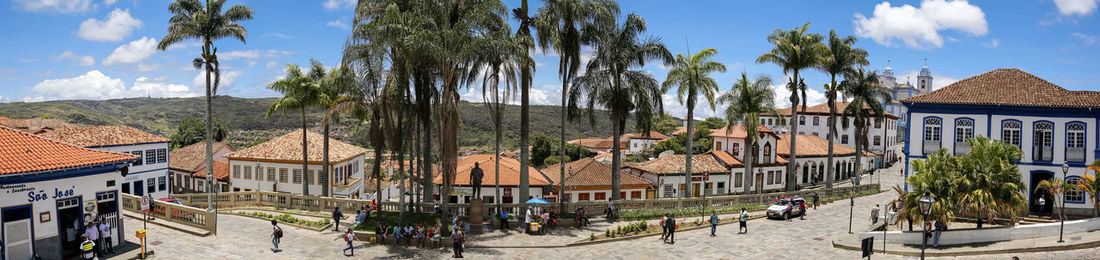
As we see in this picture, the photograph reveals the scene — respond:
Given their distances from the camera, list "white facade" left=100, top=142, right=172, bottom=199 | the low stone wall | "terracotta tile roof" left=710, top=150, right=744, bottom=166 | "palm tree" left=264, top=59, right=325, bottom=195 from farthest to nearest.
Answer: "terracotta tile roof" left=710, top=150, right=744, bottom=166 < "white facade" left=100, top=142, right=172, bottom=199 < "palm tree" left=264, top=59, right=325, bottom=195 < the low stone wall

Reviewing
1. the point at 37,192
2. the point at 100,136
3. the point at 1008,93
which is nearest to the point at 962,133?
the point at 1008,93

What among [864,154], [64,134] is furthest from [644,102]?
[864,154]

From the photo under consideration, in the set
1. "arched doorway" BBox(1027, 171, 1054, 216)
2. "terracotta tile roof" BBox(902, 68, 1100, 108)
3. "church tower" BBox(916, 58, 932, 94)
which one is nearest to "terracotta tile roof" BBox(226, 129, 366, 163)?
"terracotta tile roof" BBox(902, 68, 1100, 108)

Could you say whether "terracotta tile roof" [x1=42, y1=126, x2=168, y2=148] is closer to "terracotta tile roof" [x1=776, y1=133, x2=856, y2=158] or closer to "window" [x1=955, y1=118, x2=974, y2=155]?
"window" [x1=955, y1=118, x2=974, y2=155]

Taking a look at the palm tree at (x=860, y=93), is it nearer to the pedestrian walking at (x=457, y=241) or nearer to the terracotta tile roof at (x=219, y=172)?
the pedestrian walking at (x=457, y=241)

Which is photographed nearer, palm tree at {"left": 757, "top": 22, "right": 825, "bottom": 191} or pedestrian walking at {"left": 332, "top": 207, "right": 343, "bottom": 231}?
pedestrian walking at {"left": 332, "top": 207, "right": 343, "bottom": 231}

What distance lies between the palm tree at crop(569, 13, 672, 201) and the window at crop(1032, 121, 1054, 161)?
20151 millimetres

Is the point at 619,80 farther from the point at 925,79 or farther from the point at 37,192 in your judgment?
the point at 925,79

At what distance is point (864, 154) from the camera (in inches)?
2731

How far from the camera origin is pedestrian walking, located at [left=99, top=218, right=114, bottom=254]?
18828 millimetres

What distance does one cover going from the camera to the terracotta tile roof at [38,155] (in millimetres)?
16975

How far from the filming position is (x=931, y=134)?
32.6 m

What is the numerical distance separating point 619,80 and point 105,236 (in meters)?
21.6

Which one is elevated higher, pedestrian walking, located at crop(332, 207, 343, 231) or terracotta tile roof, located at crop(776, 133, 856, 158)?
terracotta tile roof, located at crop(776, 133, 856, 158)
